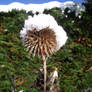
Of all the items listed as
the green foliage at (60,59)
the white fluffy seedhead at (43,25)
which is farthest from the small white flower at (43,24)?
the green foliage at (60,59)

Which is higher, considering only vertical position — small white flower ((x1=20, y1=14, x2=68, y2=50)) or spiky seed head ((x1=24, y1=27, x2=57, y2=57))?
small white flower ((x1=20, y1=14, x2=68, y2=50))

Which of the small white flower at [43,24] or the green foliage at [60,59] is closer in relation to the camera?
the small white flower at [43,24]

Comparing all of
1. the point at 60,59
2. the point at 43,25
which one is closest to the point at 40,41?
the point at 43,25

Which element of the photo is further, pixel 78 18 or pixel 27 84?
pixel 78 18

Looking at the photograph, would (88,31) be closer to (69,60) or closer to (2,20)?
(69,60)

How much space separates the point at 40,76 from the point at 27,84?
200cm

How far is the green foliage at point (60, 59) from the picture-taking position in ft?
16.5

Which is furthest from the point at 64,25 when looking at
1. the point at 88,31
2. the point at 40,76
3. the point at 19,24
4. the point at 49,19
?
the point at 49,19

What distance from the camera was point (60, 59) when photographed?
6461 millimetres

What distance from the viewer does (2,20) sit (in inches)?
387

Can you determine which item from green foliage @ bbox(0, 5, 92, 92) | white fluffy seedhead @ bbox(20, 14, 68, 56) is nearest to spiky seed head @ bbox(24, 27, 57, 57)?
white fluffy seedhead @ bbox(20, 14, 68, 56)

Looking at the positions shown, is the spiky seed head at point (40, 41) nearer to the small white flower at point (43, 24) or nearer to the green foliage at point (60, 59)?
the small white flower at point (43, 24)

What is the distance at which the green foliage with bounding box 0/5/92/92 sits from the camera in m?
5.02

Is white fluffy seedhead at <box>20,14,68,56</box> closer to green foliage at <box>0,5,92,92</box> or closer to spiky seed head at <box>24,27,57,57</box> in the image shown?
spiky seed head at <box>24,27,57,57</box>
